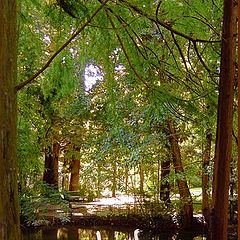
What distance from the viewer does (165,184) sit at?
7.16m

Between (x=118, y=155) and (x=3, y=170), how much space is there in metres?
5.80

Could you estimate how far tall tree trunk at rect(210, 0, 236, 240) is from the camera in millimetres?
1208

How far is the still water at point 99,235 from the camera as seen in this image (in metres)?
6.62

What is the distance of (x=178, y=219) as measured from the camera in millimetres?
7090

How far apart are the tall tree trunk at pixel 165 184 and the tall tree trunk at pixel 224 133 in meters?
5.62

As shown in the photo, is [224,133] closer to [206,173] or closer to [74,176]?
[206,173]

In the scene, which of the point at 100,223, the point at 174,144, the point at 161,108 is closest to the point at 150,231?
the point at 100,223

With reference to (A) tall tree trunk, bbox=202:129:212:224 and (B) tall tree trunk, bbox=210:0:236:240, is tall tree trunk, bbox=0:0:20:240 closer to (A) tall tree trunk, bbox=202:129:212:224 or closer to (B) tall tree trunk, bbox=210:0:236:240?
(B) tall tree trunk, bbox=210:0:236:240

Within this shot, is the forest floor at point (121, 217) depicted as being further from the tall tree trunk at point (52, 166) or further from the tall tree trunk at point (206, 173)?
the tall tree trunk at point (52, 166)

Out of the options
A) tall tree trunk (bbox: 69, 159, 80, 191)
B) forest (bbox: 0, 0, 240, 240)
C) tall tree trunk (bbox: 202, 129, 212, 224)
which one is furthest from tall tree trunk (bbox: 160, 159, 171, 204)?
tall tree trunk (bbox: 69, 159, 80, 191)

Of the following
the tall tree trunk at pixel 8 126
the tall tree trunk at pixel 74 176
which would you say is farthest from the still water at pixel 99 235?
the tall tree trunk at pixel 8 126

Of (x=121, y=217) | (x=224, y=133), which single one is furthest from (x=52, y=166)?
(x=224, y=133)

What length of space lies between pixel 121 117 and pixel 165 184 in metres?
4.26

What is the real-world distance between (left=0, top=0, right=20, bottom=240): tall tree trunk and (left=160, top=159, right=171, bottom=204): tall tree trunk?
5972mm
